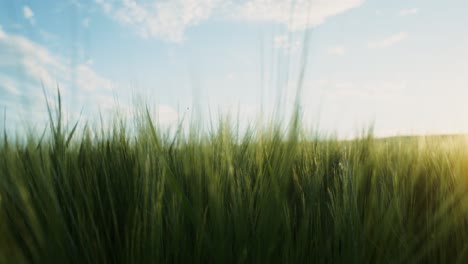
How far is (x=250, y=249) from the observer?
677 millimetres

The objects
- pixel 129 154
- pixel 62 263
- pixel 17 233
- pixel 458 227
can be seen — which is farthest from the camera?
pixel 458 227

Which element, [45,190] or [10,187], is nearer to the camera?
[45,190]

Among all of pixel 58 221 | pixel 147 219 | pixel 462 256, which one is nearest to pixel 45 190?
pixel 58 221

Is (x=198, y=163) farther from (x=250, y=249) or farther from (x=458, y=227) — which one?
(x=458, y=227)

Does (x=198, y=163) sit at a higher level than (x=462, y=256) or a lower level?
higher

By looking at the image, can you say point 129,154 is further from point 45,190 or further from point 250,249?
point 250,249

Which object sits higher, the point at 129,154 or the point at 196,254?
the point at 129,154

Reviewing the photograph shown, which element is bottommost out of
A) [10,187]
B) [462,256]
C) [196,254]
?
[462,256]

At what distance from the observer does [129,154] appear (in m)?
1.05

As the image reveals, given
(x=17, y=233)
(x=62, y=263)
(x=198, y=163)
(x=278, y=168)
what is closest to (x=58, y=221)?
(x=62, y=263)

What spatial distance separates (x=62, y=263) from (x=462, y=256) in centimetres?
109

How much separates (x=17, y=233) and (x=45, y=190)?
0.15 m

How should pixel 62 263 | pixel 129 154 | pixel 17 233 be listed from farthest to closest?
pixel 129 154 < pixel 17 233 < pixel 62 263

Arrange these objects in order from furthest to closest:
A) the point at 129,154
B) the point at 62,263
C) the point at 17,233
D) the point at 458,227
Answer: the point at 458,227 < the point at 129,154 < the point at 17,233 < the point at 62,263
